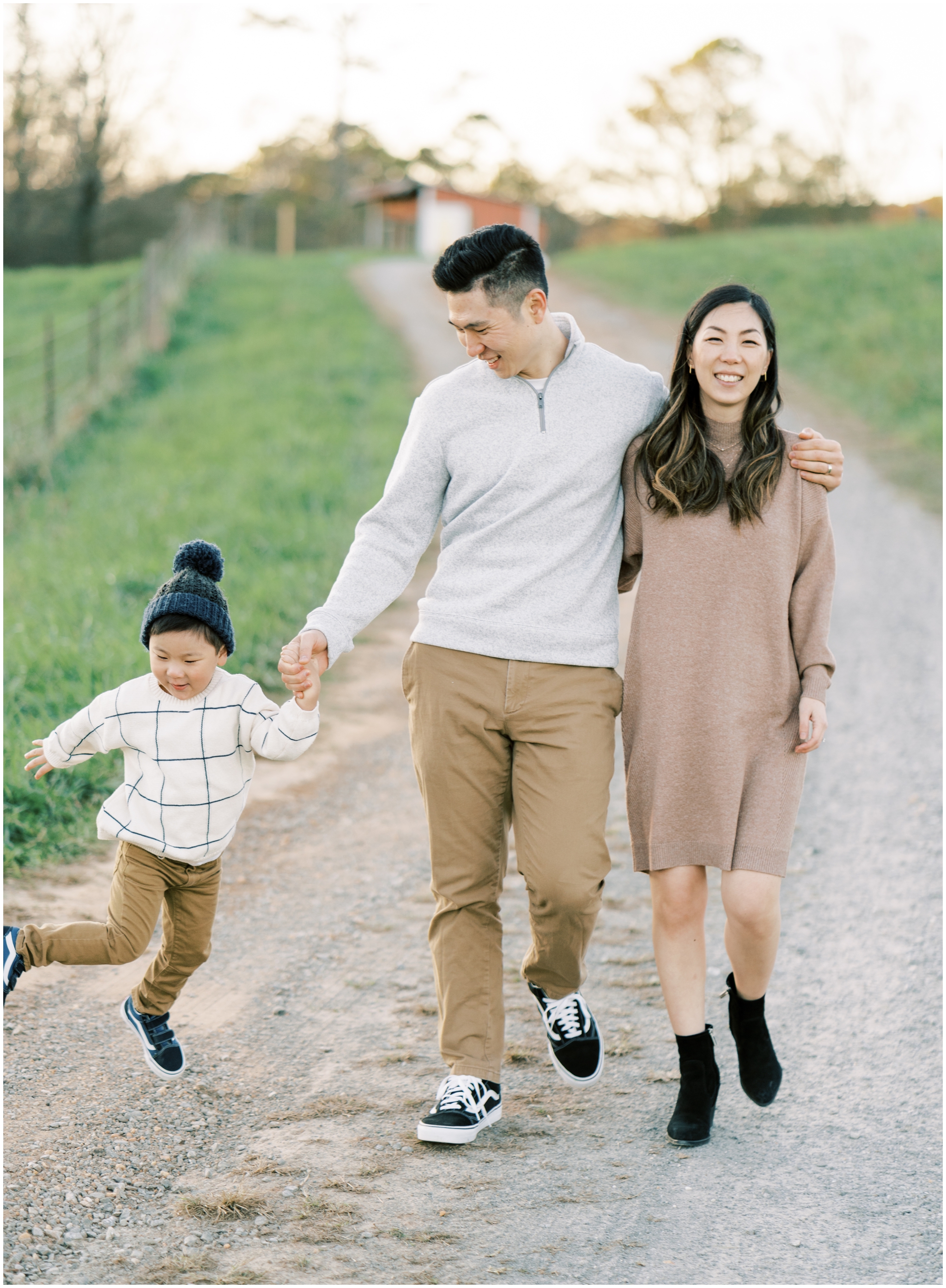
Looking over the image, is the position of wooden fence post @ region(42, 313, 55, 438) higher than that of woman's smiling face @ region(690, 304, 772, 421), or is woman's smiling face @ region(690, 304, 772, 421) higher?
wooden fence post @ region(42, 313, 55, 438)

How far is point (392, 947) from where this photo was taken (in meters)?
4.12

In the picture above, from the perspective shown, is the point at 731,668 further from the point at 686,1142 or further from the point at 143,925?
the point at 143,925

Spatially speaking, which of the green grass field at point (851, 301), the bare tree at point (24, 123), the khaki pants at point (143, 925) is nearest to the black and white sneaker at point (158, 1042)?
the khaki pants at point (143, 925)

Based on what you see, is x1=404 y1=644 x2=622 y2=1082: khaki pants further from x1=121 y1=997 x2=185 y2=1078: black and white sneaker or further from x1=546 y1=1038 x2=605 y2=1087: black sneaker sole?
x1=121 y1=997 x2=185 y2=1078: black and white sneaker

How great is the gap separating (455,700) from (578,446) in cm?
→ 68

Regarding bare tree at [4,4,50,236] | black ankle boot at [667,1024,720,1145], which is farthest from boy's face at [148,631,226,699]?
bare tree at [4,4,50,236]

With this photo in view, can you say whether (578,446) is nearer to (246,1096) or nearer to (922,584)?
(246,1096)

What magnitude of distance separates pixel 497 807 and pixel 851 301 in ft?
54.2

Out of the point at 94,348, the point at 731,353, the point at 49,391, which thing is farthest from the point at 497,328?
the point at 94,348

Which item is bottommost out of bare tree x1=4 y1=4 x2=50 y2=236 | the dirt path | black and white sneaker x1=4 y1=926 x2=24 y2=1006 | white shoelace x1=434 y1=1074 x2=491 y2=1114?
the dirt path

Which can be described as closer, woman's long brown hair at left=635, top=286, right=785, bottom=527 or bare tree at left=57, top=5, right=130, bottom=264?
woman's long brown hair at left=635, top=286, right=785, bottom=527

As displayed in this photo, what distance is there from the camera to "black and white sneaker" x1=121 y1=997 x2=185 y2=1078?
117 inches

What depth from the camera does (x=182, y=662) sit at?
267cm

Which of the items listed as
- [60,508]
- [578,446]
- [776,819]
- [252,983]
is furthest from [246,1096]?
[60,508]
